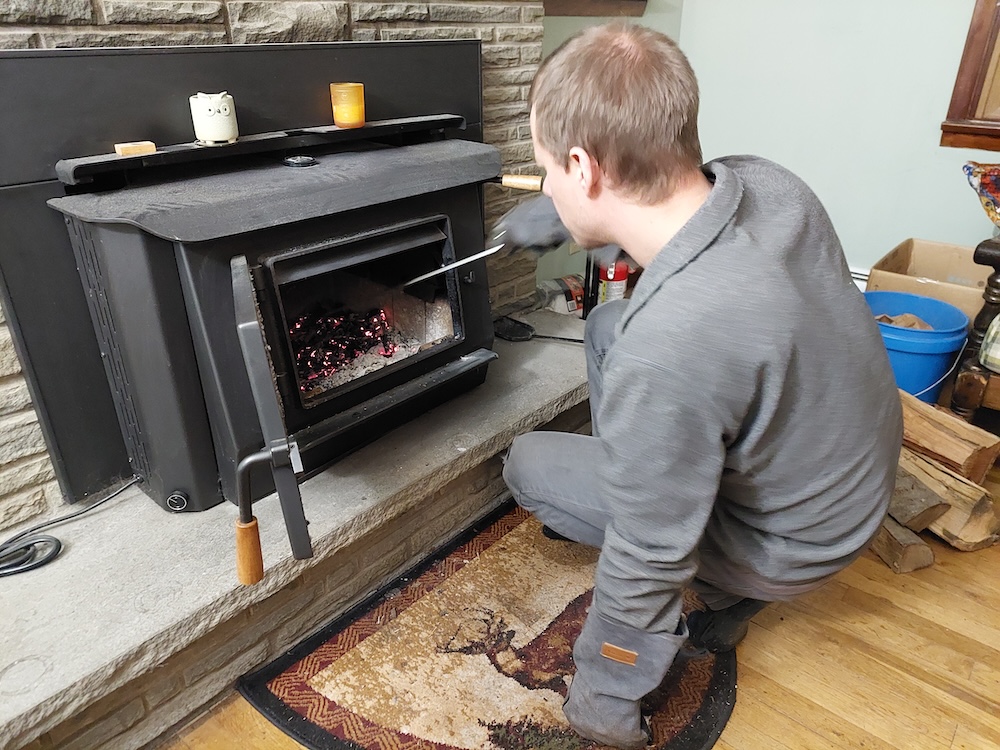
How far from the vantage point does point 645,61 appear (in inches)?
35.8

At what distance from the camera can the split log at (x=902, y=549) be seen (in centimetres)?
158

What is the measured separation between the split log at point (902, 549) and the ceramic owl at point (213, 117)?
5.03 ft

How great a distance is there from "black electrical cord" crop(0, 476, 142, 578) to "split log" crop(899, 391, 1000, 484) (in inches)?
71.4

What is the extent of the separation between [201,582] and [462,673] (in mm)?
481

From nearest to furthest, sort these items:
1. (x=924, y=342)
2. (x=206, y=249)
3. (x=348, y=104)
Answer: (x=206, y=249) → (x=348, y=104) → (x=924, y=342)

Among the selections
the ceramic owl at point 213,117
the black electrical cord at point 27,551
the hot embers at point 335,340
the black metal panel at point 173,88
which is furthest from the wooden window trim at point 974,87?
the black electrical cord at point 27,551

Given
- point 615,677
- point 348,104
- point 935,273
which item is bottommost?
point 615,677

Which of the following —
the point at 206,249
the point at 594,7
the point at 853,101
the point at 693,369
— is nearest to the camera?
the point at 693,369

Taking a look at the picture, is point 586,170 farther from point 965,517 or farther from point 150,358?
point 965,517

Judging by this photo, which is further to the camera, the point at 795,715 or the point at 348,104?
the point at 348,104

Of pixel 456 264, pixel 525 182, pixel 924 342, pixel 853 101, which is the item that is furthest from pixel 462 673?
pixel 853 101

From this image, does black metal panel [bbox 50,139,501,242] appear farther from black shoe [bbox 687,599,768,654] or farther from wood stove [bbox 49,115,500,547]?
Result: black shoe [bbox 687,599,768,654]

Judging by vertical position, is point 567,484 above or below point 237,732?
above

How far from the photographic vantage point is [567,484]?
4.25ft
